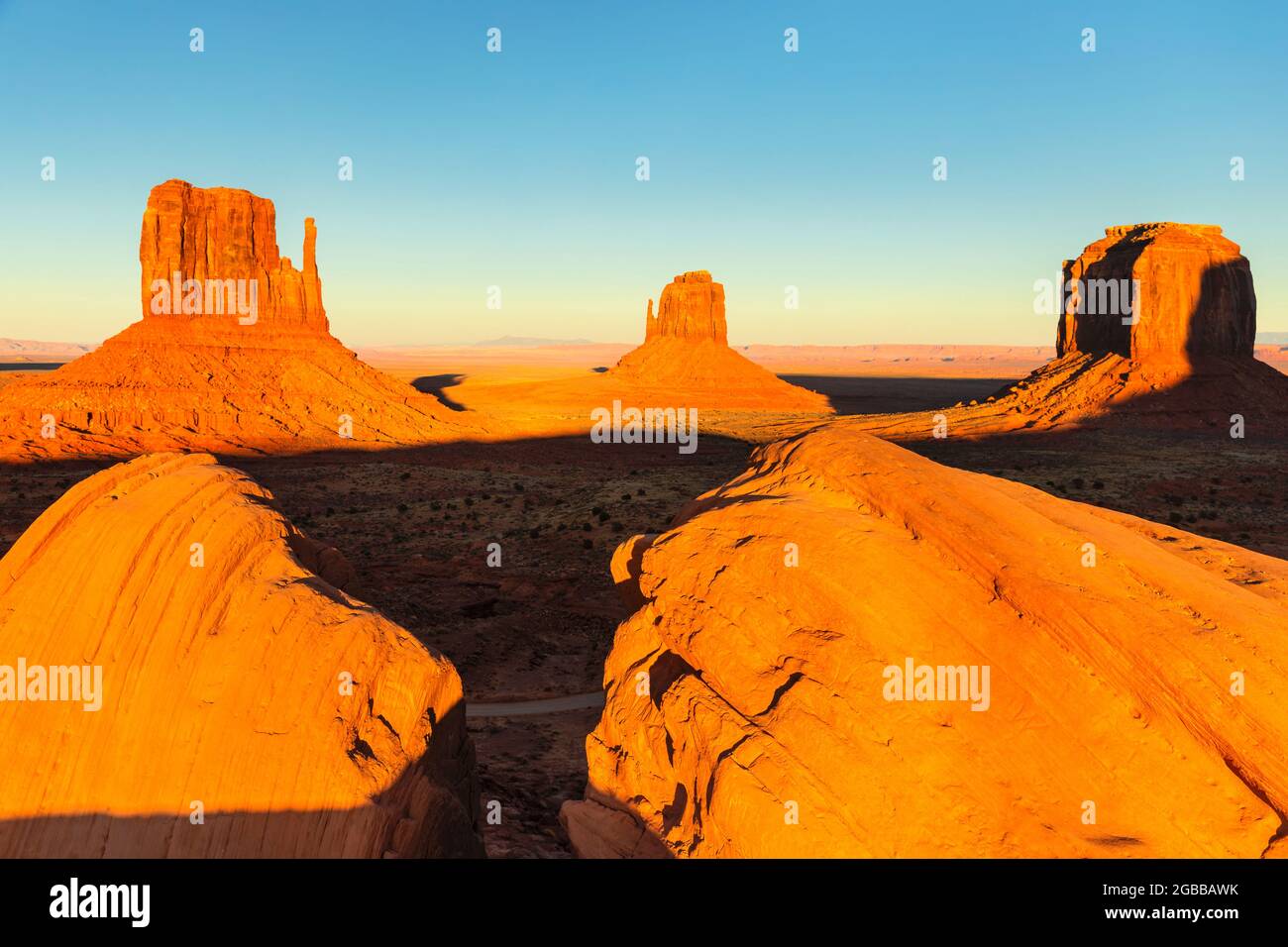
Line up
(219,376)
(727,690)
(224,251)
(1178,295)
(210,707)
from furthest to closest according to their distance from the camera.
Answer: (224,251), (1178,295), (219,376), (727,690), (210,707)

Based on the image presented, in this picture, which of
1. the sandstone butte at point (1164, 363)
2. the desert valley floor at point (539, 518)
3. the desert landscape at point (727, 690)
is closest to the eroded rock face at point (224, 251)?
the desert valley floor at point (539, 518)

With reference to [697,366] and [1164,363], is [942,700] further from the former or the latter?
[697,366]

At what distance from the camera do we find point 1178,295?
70.2m

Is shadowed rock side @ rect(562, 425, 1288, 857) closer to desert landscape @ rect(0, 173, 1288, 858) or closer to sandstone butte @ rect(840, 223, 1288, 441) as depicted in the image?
desert landscape @ rect(0, 173, 1288, 858)

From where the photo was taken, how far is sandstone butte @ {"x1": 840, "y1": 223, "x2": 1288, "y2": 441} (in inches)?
2613

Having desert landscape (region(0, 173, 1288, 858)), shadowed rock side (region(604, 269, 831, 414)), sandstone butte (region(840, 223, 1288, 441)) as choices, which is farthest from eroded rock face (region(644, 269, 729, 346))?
desert landscape (region(0, 173, 1288, 858))

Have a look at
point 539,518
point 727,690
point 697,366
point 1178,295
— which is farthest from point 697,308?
point 727,690

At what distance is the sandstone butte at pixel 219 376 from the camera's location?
60875 mm

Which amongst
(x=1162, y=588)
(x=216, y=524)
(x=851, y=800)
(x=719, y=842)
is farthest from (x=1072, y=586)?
(x=216, y=524)

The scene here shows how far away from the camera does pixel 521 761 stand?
16.3 meters

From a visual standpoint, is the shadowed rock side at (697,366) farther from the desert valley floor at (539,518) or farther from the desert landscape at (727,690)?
the desert landscape at (727,690)

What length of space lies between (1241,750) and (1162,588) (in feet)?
6.41

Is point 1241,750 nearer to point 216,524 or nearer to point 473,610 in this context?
point 216,524

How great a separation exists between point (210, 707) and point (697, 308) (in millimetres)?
137416
